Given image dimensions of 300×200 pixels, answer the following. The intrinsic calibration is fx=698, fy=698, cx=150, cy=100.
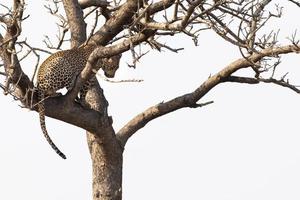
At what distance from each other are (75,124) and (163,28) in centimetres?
194

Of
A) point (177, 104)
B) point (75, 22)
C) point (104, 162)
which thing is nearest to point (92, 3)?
point (75, 22)

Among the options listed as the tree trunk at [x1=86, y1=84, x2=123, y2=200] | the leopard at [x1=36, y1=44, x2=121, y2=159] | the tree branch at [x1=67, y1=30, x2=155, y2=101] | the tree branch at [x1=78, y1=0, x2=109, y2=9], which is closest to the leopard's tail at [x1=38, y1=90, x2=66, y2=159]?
the leopard at [x1=36, y1=44, x2=121, y2=159]

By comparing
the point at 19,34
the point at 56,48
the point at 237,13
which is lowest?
the point at 19,34

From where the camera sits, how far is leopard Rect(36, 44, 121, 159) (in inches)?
280

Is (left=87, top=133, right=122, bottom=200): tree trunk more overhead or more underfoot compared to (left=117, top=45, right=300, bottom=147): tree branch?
more underfoot

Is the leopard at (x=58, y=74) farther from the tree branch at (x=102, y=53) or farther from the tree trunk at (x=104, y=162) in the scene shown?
the tree trunk at (x=104, y=162)

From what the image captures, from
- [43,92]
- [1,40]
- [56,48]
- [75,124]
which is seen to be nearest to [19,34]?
[1,40]

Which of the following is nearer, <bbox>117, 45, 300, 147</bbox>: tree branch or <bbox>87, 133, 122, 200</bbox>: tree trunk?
<bbox>117, 45, 300, 147</bbox>: tree branch

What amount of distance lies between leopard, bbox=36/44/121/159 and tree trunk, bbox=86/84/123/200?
0.49 m

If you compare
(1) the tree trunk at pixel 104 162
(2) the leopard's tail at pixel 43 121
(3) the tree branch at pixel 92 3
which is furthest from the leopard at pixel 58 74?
(3) the tree branch at pixel 92 3

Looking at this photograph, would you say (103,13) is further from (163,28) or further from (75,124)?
(163,28)

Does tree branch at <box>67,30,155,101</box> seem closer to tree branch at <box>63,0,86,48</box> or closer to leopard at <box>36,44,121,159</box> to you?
leopard at <box>36,44,121,159</box>

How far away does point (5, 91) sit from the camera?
6.18 metres

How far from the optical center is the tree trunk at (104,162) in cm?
839
